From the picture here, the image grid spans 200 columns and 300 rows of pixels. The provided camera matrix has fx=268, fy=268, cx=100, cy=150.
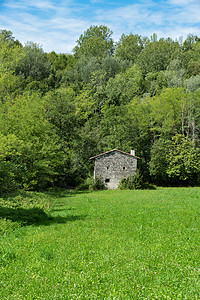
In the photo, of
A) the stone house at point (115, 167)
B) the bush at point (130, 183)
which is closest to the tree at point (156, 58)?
the stone house at point (115, 167)

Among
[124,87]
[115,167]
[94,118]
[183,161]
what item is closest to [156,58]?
[124,87]

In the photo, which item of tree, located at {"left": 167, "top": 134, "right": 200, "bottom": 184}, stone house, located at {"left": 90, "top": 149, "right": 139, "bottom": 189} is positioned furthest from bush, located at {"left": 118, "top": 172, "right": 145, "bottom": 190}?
tree, located at {"left": 167, "top": 134, "right": 200, "bottom": 184}

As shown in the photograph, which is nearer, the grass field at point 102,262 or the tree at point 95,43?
the grass field at point 102,262

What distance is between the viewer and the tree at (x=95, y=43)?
95.6 m

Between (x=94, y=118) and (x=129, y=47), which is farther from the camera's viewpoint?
(x=129, y=47)

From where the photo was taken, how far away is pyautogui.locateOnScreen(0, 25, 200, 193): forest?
1501 inches

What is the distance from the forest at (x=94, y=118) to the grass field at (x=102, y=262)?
1612cm

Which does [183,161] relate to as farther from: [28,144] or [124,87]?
[28,144]

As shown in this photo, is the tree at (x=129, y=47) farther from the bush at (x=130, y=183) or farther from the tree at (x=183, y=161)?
the bush at (x=130, y=183)

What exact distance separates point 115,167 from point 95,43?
63316mm

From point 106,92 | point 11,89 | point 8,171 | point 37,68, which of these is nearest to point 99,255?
point 8,171

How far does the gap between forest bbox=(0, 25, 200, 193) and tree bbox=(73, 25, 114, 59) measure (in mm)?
1489

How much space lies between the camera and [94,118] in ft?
218

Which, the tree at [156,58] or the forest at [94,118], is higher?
the tree at [156,58]
